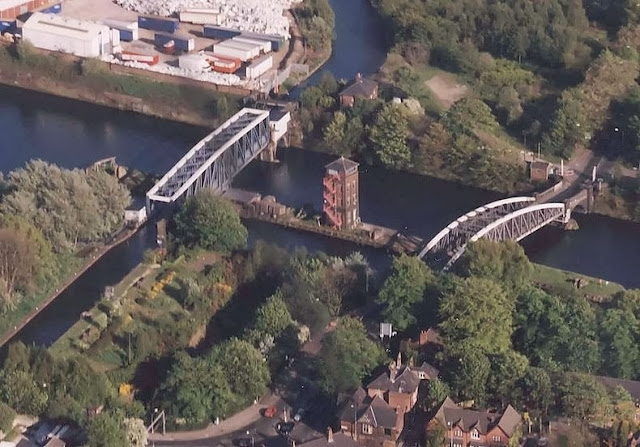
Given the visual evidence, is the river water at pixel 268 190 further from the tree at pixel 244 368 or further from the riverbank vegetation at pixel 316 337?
the tree at pixel 244 368

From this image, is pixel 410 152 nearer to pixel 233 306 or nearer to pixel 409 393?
pixel 233 306

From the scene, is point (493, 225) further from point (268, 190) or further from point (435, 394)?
point (435, 394)

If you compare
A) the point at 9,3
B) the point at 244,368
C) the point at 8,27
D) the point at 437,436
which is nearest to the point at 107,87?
the point at 8,27

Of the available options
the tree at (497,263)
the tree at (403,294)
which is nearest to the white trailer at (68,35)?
the tree at (497,263)

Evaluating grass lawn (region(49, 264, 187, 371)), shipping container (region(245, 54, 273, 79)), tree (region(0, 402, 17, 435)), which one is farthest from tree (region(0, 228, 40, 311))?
shipping container (region(245, 54, 273, 79))

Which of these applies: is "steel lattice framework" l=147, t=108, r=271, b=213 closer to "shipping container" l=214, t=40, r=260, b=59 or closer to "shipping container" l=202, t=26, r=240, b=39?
"shipping container" l=214, t=40, r=260, b=59
